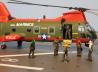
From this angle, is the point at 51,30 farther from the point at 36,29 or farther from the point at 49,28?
the point at 36,29

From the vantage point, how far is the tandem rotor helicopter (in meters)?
28.5

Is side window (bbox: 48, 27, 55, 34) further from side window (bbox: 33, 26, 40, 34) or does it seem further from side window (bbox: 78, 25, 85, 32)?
side window (bbox: 78, 25, 85, 32)

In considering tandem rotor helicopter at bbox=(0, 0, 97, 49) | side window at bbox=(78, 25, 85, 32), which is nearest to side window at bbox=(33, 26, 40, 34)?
tandem rotor helicopter at bbox=(0, 0, 97, 49)

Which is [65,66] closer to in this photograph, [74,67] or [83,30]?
[74,67]

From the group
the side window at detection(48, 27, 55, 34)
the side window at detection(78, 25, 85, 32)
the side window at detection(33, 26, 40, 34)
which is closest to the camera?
the side window at detection(78, 25, 85, 32)

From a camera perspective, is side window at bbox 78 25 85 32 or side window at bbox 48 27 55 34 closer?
side window at bbox 78 25 85 32

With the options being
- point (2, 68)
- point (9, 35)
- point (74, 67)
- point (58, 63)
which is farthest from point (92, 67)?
point (9, 35)

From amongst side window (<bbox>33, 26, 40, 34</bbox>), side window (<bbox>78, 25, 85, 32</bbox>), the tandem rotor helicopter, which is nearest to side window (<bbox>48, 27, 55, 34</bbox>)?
the tandem rotor helicopter

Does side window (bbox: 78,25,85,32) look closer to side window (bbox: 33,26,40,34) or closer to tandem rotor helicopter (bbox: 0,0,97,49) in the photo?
tandem rotor helicopter (bbox: 0,0,97,49)

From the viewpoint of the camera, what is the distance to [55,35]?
28859mm

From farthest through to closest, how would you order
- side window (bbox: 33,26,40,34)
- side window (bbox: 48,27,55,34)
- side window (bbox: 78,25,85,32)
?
side window (bbox: 33,26,40,34)
side window (bbox: 48,27,55,34)
side window (bbox: 78,25,85,32)

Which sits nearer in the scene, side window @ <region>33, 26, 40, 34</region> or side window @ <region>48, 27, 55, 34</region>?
side window @ <region>48, 27, 55, 34</region>

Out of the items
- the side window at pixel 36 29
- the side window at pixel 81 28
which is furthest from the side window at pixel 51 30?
the side window at pixel 81 28

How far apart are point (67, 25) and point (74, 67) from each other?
33.7 ft
